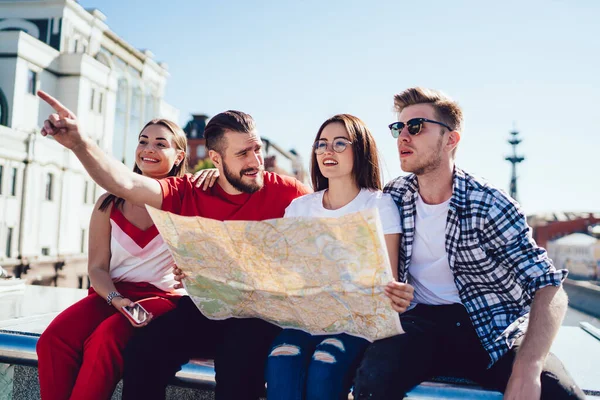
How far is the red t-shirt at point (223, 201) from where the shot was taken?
2766 mm

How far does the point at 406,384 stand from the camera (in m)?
1.98

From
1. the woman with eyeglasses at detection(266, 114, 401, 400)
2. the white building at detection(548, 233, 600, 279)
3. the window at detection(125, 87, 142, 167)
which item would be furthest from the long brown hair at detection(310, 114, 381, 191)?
the white building at detection(548, 233, 600, 279)

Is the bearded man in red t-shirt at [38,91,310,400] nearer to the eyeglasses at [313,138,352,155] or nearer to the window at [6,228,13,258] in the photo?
the eyeglasses at [313,138,352,155]

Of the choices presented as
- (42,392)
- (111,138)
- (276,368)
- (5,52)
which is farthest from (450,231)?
(111,138)

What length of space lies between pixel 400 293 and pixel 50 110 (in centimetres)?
3252

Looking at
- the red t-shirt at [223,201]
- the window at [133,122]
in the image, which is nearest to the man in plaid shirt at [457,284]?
the red t-shirt at [223,201]

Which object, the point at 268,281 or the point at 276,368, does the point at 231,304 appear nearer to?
the point at 268,281

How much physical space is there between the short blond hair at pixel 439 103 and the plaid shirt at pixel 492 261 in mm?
349

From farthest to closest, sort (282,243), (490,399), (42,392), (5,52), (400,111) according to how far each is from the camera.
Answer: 1. (5,52)
2. (400,111)
3. (42,392)
4. (282,243)
5. (490,399)

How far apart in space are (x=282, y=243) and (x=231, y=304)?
1.66 ft

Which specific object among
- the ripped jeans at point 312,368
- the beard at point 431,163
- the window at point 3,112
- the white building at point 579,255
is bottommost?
the white building at point 579,255

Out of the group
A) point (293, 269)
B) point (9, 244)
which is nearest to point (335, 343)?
point (293, 269)

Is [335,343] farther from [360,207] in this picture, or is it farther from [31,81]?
[31,81]

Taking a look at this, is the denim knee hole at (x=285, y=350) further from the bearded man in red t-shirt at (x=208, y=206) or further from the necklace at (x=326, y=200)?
the necklace at (x=326, y=200)
